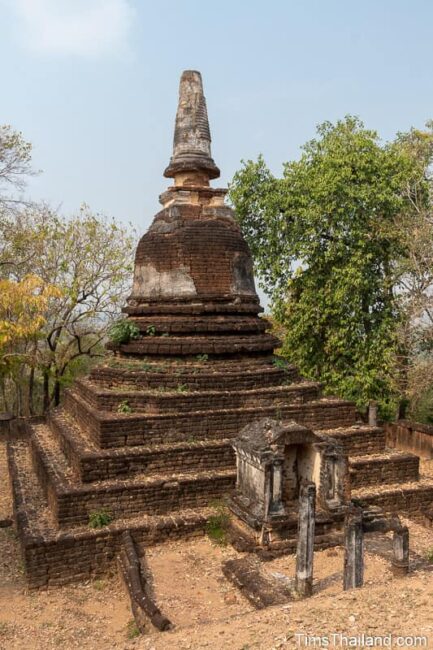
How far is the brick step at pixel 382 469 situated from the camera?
1021 centimetres

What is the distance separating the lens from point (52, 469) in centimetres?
958

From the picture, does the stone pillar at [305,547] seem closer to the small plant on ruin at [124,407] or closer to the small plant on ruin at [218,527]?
the small plant on ruin at [218,527]

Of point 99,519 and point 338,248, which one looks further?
point 338,248

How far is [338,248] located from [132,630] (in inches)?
467

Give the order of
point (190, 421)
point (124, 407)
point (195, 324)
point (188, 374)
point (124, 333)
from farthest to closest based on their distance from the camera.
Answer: point (124, 333)
point (195, 324)
point (188, 374)
point (124, 407)
point (190, 421)

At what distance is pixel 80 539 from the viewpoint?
793cm

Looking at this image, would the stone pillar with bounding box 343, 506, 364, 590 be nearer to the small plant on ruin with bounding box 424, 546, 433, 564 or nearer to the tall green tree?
the small plant on ruin with bounding box 424, 546, 433, 564

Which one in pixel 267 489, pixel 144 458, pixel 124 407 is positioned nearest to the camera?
pixel 267 489

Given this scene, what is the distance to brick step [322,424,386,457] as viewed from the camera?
423 inches

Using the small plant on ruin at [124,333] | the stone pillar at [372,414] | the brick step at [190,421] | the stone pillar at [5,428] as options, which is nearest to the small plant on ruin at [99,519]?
the brick step at [190,421]

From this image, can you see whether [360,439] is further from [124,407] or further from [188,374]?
[124,407]

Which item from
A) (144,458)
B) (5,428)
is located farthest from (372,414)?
(5,428)

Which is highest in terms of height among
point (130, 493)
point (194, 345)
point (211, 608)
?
point (194, 345)

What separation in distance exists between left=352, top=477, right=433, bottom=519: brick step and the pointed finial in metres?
8.03
